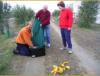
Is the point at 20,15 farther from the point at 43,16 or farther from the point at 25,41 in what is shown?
the point at 25,41

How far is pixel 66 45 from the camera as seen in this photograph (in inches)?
464

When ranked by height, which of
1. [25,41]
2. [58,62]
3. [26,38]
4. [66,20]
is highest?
[66,20]

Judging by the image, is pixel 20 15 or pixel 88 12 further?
pixel 20 15

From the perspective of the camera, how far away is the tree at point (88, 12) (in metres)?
22.5

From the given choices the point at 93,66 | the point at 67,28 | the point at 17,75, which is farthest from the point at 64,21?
the point at 17,75

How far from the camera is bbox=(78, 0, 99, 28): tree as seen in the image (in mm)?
22500

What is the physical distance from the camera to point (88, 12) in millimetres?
22609

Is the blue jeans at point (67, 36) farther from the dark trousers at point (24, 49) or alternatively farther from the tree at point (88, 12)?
the tree at point (88, 12)

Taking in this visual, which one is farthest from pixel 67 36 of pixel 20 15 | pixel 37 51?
pixel 20 15

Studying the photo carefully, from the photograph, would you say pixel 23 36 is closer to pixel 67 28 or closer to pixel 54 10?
pixel 67 28

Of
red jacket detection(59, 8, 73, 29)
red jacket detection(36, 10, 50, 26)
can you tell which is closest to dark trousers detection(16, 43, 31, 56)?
red jacket detection(36, 10, 50, 26)

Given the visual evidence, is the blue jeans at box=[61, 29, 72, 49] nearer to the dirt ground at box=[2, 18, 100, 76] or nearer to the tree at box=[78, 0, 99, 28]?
the dirt ground at box=[2, 18, 100, 76]

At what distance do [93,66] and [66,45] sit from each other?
236cm

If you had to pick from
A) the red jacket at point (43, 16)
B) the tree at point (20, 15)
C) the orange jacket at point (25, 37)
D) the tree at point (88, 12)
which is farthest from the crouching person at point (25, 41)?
the tree at point (20, 15)
